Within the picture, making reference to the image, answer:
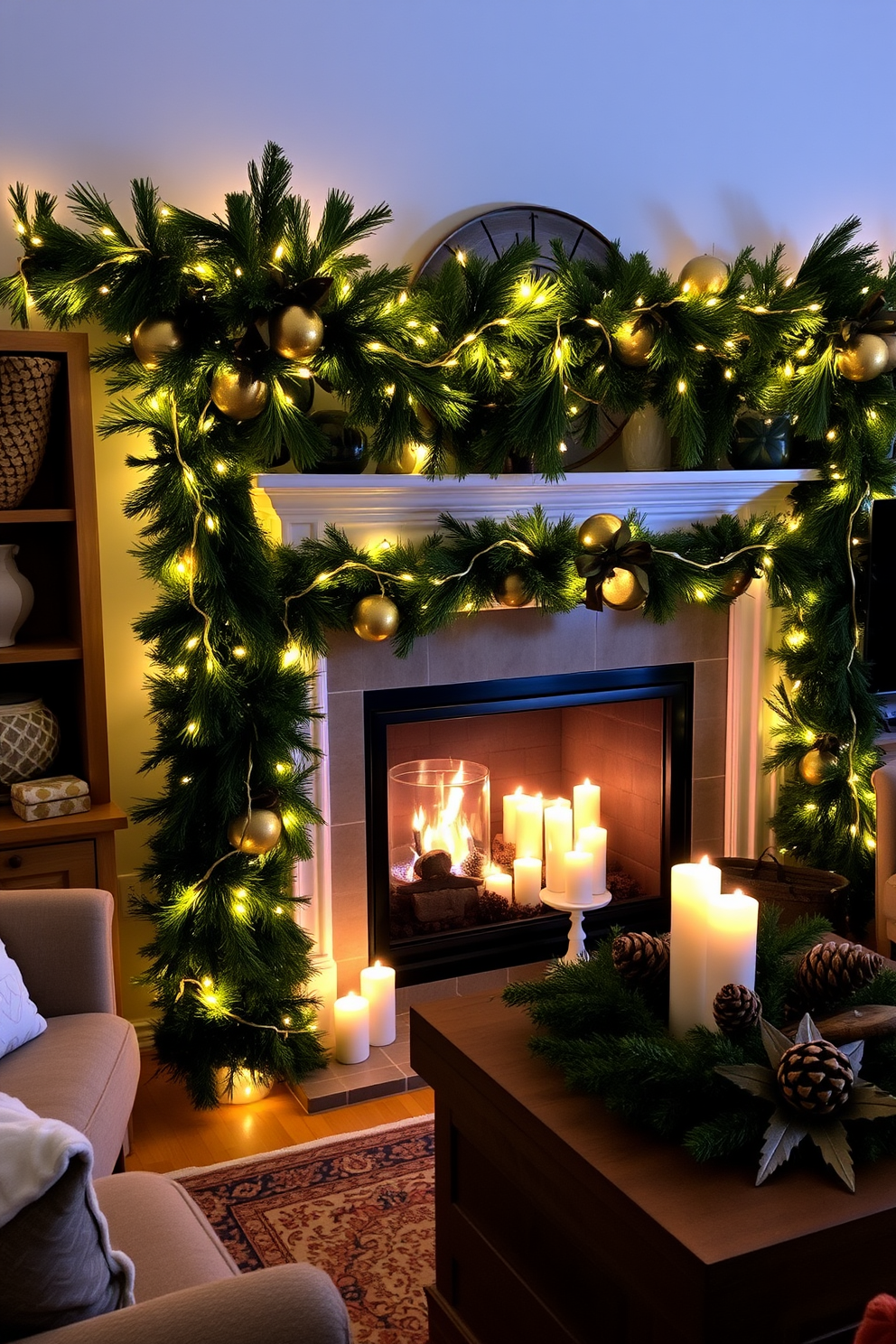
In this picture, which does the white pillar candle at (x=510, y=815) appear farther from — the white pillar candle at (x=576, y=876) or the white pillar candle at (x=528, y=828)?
the white pillar candle at (x=576, y=876)

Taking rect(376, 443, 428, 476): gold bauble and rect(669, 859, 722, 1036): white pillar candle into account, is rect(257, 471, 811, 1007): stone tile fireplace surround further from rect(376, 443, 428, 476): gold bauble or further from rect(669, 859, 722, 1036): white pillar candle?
rect(669, 859, 722, 1036): white pillar candle

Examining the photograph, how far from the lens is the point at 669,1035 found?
1.65 meters

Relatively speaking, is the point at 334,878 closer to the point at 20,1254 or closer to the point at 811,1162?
the point at 811,1162

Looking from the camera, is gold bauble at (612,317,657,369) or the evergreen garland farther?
gold bauble at (612,317,657,369)

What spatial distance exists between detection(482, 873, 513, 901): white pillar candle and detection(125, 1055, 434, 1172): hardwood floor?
69 centimetres

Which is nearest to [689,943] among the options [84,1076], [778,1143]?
[778,1143]

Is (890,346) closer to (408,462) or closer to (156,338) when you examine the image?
(408,462)

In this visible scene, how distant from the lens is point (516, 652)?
3.04 metres

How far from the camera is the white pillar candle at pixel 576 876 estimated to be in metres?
3.02

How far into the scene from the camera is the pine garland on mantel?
2.34 m

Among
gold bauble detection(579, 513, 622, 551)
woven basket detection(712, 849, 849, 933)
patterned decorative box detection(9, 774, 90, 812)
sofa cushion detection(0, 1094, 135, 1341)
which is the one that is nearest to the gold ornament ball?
woven basket detection(712, 849, 849, 933)

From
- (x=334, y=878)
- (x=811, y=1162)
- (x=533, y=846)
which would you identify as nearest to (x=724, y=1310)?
(x=811, y=1162)

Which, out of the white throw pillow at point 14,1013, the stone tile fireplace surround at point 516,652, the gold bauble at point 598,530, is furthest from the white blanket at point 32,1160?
the gold bauble at point 598,530

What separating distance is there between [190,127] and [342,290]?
2.11 ft
